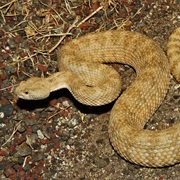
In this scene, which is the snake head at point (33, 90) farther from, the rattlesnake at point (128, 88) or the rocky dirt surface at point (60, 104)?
the rocky dirt surface at point (60, 104)

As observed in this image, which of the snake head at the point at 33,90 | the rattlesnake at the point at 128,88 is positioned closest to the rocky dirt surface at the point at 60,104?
the rattlesnake at the point at 128,88

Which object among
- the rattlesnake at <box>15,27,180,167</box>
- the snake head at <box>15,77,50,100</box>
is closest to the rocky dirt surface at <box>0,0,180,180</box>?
the rattlesnake at <box>15,27,180,167</box>

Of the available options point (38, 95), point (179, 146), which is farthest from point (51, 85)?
point (179, 146)

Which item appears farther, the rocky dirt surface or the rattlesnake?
the rocky dirt surface

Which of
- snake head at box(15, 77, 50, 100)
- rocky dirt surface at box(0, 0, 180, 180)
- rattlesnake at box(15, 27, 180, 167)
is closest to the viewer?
rattlesnake at box(15, 27, 180, 167)

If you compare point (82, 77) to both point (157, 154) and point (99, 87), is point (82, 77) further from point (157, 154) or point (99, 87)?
point (157, 154)

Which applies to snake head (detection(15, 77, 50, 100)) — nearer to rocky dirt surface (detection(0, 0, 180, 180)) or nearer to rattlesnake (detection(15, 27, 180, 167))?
rattlesnake (detection(15, 27, 180, 167))

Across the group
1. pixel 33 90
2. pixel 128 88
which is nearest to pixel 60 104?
pixel 33 90

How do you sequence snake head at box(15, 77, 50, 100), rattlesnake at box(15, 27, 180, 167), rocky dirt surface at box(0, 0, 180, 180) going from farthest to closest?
snake head at box(15, 77, 50, 100)
rocky dirt surface at box(0, 0, 180, 180)
rattlesnake at box(15, 27, 180, 167)
